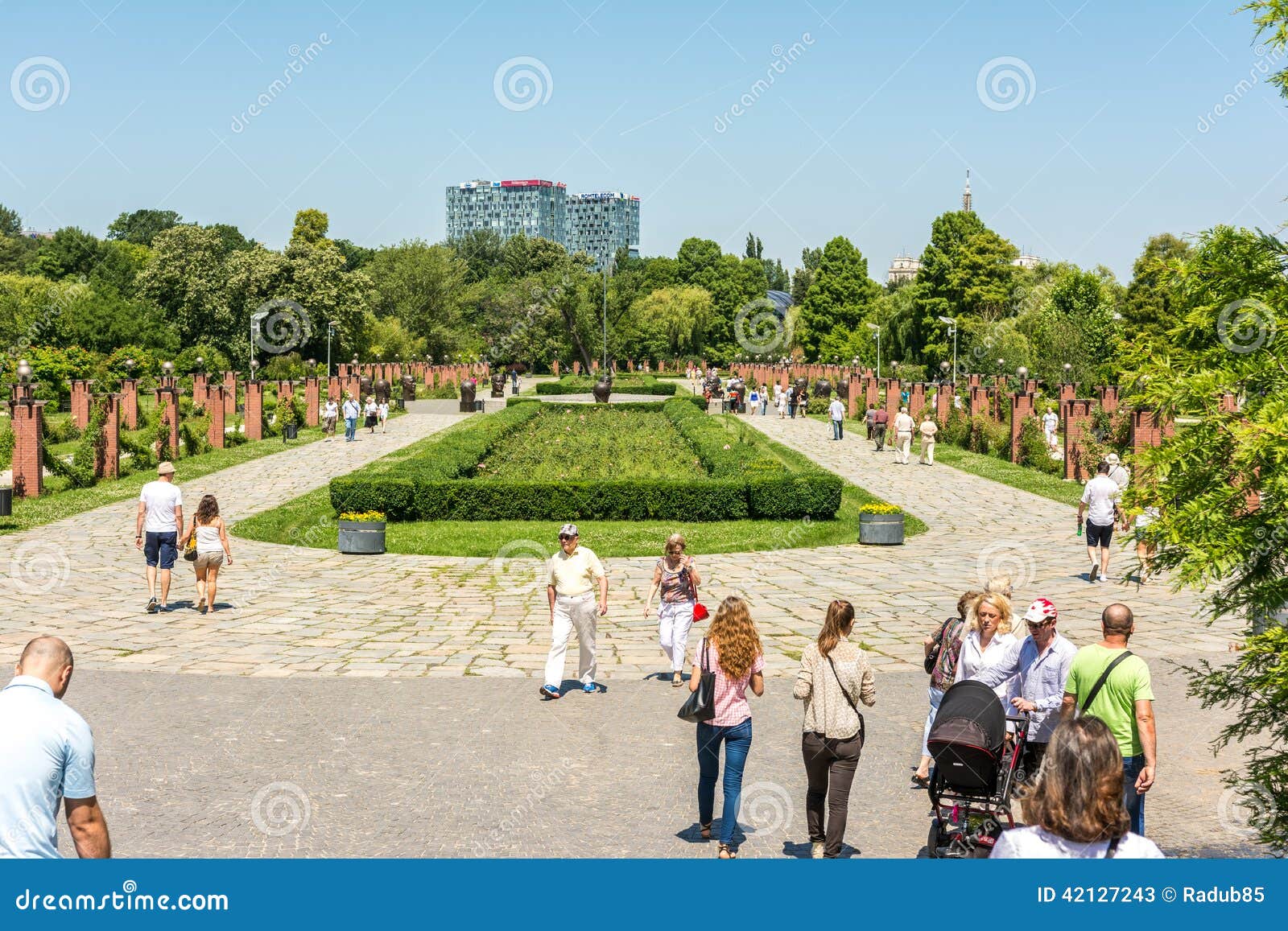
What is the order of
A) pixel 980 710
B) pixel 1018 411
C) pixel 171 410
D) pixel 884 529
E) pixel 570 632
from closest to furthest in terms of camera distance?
1. pixel 980 710
2. pixel 570 632
3. pixel 884 529
4. pixel 171 410
5. pixel 1018 411

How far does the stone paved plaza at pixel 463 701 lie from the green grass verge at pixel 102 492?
233 cm

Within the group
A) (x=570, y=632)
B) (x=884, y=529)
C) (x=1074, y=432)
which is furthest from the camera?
(x=1074, y=432)

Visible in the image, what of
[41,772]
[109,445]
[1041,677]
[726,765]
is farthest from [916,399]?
[41,772]

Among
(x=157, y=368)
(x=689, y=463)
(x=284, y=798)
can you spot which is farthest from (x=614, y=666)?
(x=157, y=368)

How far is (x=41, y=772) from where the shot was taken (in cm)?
386

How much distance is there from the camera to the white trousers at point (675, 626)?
985cm

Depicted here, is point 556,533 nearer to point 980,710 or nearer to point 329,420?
point 980,710

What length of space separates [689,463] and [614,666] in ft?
59.4

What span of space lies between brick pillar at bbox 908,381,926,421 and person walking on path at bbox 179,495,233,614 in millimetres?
32123

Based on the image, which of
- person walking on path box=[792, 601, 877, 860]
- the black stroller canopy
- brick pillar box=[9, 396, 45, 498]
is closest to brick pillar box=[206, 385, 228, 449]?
brick pillar box=[9, 396, 45, 498]

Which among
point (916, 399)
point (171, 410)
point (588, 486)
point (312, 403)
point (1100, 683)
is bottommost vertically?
point (1100, 683)

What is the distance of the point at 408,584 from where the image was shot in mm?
14773

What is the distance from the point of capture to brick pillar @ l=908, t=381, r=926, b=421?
4181 centimetres

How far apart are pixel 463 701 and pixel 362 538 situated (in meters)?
8.02
